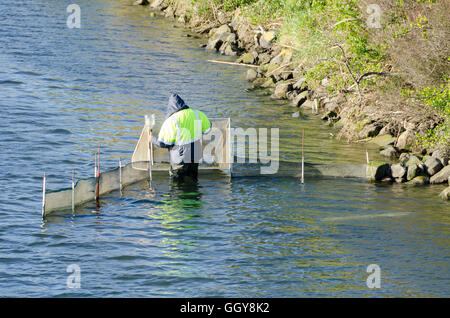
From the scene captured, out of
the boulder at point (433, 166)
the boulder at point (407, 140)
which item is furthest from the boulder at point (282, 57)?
the boulder at point (433, 166)

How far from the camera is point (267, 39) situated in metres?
38.4

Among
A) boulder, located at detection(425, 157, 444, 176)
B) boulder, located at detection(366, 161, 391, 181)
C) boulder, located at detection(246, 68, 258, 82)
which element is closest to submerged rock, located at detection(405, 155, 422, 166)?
boulder, located at detection(425, 157, 444, 176)

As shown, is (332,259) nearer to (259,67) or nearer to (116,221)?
(116,221)

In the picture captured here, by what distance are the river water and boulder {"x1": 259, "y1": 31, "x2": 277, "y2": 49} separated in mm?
7761

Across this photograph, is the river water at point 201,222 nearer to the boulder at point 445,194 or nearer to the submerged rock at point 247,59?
the boulder at point 445,194

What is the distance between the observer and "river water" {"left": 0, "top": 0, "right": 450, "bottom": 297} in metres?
13.3

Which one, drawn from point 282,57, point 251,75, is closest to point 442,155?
point 251,75

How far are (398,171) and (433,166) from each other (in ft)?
3.49

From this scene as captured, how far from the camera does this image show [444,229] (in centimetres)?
1641

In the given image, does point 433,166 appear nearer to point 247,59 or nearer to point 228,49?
point 247,59

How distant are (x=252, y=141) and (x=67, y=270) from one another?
480 inches

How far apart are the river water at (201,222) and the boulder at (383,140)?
0.78m
